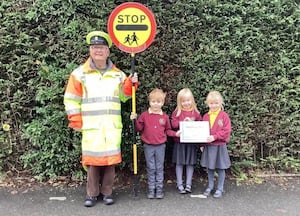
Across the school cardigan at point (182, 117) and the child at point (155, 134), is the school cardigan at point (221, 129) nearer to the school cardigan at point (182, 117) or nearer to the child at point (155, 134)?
the school cardigan at point (182, 117)

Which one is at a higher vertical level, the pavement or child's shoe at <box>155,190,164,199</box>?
child's shoe at <box>155,190,164,199</box>

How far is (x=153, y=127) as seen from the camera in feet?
16.3

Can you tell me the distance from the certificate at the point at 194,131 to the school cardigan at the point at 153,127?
140mm

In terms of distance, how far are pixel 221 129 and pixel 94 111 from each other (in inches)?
62.3

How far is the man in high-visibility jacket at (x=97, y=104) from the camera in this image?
468 cm

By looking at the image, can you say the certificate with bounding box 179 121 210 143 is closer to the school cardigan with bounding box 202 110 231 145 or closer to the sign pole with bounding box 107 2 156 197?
the school cardigan with bounding box 202 110 231 145

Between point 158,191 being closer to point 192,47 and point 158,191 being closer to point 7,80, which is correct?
point 192,47

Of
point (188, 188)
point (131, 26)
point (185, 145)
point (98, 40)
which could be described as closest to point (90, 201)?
point (188, 188)

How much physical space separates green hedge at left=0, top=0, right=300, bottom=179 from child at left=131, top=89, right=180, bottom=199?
0.41m

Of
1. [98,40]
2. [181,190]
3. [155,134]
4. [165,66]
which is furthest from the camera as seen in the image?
[165,66]

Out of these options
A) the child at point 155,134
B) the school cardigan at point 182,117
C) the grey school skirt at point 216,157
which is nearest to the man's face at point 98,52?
the child at point 155,134

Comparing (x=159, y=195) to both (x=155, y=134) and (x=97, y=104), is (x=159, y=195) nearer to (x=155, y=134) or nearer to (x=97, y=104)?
(x=155, y=134)

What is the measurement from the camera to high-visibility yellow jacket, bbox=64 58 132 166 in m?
4.68

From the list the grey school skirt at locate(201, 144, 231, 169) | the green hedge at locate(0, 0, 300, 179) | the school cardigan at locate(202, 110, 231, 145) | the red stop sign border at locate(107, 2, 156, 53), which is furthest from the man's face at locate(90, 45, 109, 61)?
the grey school skirt at locate(201, 144, 231, 169)
